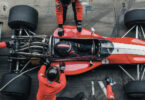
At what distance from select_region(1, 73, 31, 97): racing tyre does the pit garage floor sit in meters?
0.63

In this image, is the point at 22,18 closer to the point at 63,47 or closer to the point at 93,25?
the point at 63,47

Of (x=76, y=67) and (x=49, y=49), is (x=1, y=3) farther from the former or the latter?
(x=76, y=67)

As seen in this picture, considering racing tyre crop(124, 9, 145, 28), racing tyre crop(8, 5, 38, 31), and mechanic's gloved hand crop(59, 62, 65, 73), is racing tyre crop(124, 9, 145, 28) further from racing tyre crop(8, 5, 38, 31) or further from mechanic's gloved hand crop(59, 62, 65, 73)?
racing tyre crop(8, 5, 38, 31)

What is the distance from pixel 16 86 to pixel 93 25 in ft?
9.49

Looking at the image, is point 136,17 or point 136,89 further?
point 136,17

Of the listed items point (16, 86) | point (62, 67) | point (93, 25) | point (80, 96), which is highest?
point (93, 25)

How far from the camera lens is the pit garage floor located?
17.1ft

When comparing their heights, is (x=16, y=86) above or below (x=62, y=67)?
below

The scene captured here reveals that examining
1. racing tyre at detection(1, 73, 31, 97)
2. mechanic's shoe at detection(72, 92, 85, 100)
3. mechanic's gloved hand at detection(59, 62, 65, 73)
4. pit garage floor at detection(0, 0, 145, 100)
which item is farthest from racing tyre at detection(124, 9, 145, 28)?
racing tyre at detection(1, 73, 31, 97)

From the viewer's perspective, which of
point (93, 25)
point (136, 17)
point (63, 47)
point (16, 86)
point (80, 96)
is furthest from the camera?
point (93, 25)

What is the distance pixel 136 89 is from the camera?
454 centimetres

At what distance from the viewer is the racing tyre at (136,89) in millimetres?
4500

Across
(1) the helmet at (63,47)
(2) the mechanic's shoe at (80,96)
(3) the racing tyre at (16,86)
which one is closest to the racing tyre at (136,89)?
(2) the mechanic's shoe at (80,96)

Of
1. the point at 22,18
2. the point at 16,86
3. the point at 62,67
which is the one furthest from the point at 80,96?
the point at 22,18
